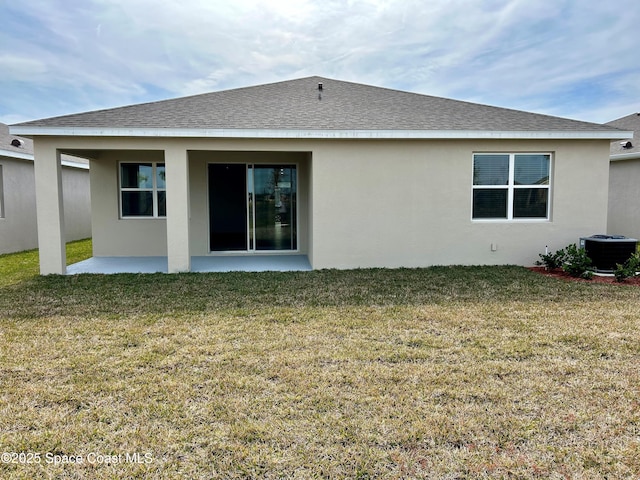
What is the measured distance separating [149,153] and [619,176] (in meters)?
14.8

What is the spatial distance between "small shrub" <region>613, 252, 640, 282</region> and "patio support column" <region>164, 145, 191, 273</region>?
28.0 feet

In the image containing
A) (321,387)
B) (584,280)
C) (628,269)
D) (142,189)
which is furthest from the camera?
(142,189)

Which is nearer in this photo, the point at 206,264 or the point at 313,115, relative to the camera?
the point at 313,115

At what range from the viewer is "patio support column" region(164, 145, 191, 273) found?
8781 millimetres

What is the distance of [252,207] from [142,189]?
9.74 ft

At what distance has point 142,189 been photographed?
441 inches

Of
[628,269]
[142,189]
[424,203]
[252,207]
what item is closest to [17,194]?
[142,189]

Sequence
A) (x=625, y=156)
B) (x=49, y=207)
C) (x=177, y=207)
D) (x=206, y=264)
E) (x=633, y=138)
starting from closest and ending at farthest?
1. (x=49, y=207)
2. (x=177, y=207)
3. (x=206, y=264)
4. (x=625, y=156)
5. (x=633, y=138)

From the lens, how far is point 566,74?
62.6 ft

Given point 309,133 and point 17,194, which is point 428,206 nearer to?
point 309,133

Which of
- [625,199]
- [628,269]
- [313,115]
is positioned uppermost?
[313,115]

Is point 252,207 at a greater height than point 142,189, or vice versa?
point 142,189

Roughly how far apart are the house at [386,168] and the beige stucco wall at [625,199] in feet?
17.6

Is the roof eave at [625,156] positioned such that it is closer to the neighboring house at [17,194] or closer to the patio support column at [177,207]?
the patio support column at [177,207]
